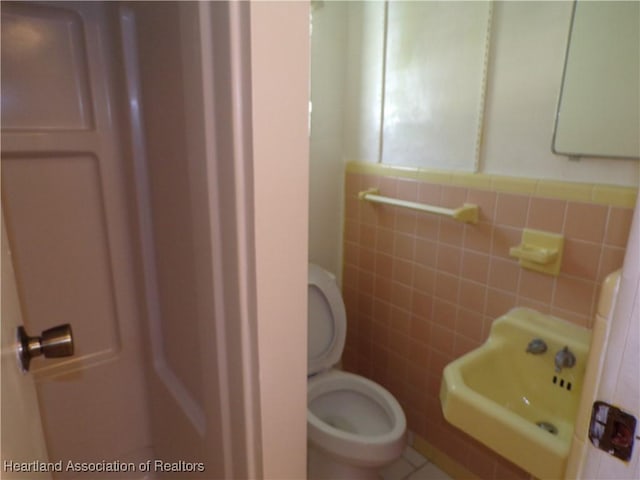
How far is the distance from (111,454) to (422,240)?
1296 millimetres

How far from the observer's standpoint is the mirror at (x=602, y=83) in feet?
3.58

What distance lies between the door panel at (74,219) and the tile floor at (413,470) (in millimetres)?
1070

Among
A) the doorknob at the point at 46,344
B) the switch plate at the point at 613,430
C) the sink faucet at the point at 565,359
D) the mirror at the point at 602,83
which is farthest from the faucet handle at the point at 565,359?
the doorknob at the point at 46,344

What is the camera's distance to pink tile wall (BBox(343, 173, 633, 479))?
124 centimetres

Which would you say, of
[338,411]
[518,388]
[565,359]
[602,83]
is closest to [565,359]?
[565,359]

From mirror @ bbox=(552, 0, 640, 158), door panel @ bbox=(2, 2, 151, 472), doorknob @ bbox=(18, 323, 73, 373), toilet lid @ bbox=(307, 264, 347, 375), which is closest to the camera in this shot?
doorknob @ bbox=(18, 323, 73, 373)

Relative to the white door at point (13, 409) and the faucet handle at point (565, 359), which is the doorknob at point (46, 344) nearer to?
the white door at point (13, 409)

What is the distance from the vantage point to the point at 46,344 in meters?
0.63

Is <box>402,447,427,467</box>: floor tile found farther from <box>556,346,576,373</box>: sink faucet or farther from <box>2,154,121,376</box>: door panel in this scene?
<box>2,154,121,376</box>: door panel

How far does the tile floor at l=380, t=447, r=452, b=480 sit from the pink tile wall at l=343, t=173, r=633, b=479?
0.35ft

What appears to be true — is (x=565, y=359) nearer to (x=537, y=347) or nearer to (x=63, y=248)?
(x=537, y=347)

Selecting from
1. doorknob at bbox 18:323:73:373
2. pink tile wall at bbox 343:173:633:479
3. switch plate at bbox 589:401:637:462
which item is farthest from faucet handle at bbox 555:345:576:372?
doorknob at bbox 18:323:73:373

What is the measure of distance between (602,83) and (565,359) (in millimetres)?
791

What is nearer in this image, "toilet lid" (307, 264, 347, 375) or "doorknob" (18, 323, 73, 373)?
"doorknob" (18, 323, 73, 373)
